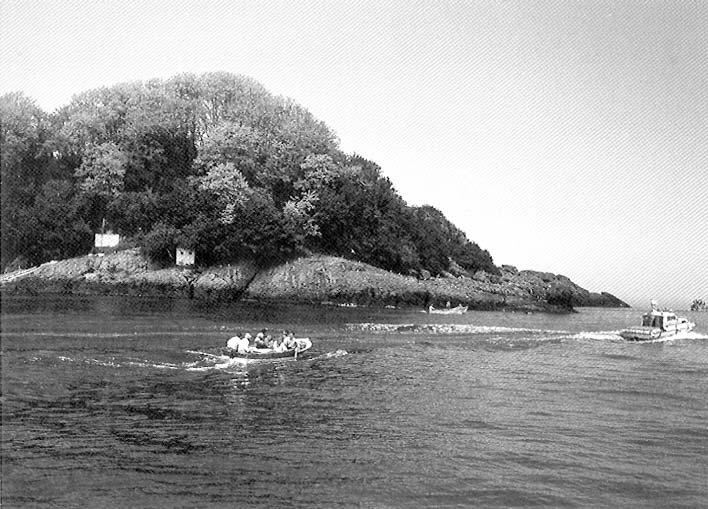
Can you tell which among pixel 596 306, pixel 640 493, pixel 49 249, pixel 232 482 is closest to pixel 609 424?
pixel 640 493

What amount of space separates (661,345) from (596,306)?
99220 millimetres

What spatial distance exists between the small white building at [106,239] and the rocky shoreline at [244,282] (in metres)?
5.04

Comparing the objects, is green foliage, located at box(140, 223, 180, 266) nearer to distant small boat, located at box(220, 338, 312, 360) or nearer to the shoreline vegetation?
the shoreline vegetation

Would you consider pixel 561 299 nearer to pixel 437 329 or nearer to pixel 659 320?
pixel 659 320

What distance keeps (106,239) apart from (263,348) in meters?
56.6

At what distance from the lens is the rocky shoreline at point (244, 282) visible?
249ft

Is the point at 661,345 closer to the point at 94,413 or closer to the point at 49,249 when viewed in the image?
the point at 94,413

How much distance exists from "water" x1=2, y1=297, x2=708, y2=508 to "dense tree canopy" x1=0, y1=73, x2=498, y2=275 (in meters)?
39.8

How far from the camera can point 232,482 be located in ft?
53.2

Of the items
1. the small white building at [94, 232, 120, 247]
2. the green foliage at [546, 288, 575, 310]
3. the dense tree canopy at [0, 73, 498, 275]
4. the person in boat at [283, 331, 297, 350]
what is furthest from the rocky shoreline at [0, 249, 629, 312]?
the person in boat at [283, 331, 297, 350]

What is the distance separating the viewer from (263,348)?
3731 cm

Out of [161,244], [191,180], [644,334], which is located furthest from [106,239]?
[644,334]

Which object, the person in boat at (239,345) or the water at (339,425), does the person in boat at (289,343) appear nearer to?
the water at (339,425)

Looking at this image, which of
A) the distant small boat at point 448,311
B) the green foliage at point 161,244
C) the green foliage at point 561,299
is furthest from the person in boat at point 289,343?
the green foliage at point 561,299
